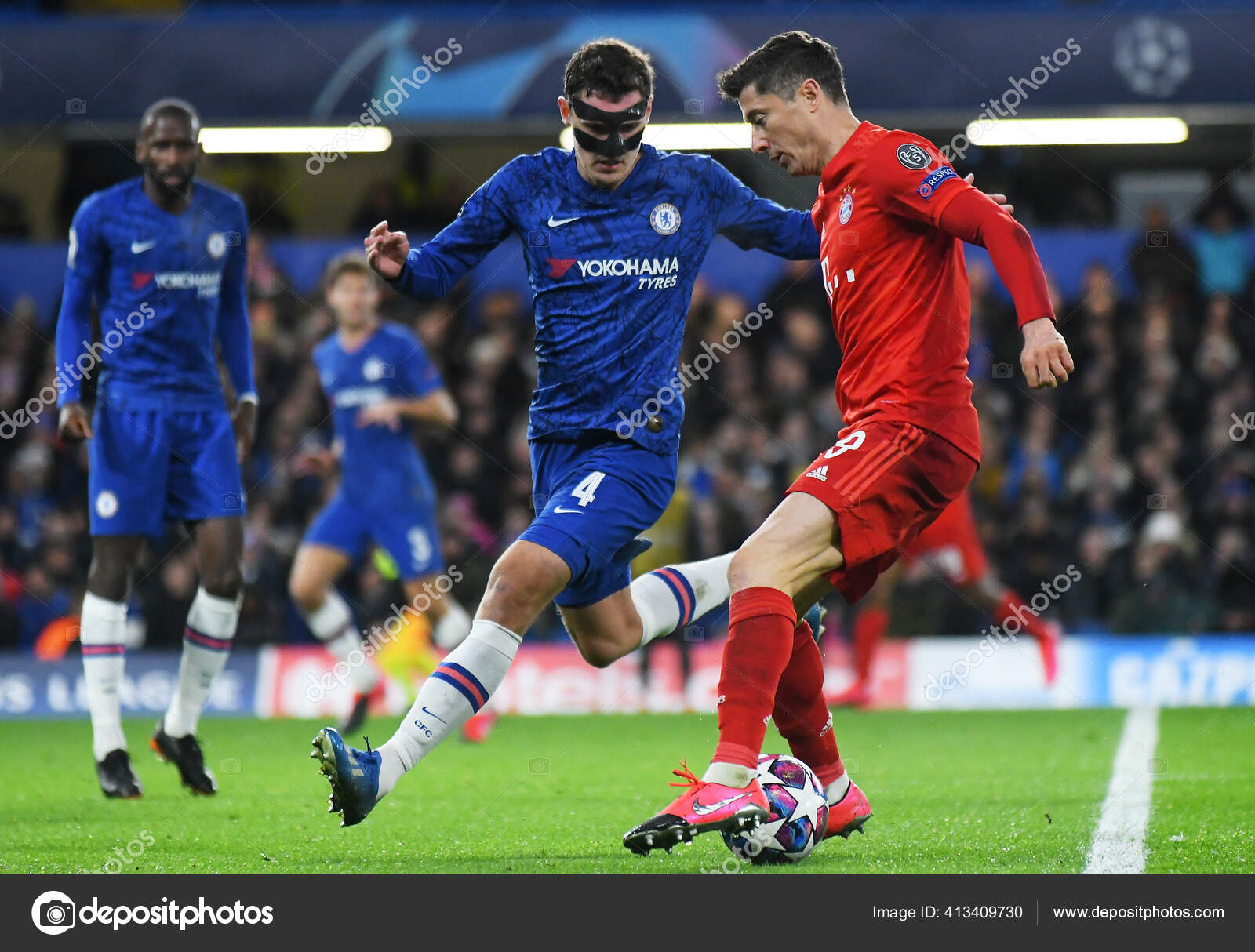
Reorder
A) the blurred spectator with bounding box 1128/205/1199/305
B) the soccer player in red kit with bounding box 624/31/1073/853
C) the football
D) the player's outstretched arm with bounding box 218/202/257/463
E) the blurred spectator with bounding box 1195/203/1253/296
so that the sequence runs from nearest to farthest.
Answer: the soccer player in red kit with bounding box 624/31/1073/853, the football, the player's outstretched arm with bounding box 218/202/257/463, the blurred spectator with bounding box 1128/205/1199/305, the blurred spectator with bounding box 1195/203/1253/296

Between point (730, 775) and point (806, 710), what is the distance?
2.57 feet

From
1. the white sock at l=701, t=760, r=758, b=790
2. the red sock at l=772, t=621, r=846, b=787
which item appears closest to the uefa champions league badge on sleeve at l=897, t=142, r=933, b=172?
the red sock at l=772, t=621, r=846, b=787

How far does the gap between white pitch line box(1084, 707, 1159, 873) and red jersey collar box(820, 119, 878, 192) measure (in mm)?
2014

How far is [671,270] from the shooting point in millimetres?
4902

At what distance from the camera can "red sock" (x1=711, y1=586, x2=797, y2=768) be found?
4.12m

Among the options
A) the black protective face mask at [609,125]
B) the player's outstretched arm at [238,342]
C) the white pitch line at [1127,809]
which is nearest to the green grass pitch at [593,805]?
the white pitch line at [1127,809]

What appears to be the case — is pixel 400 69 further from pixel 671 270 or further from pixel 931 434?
pixel 931 434

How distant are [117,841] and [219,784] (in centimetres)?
171

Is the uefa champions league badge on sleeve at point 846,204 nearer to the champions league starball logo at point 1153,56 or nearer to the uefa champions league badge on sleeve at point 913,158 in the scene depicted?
the uefa champions league badge on sleeve at point 913,158

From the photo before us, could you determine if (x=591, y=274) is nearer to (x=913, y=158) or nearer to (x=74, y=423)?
(x=913, y=158)

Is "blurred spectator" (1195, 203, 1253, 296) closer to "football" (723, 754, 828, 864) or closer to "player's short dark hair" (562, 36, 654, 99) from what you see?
"player's short dark hair" (562, 36, 654, 99)

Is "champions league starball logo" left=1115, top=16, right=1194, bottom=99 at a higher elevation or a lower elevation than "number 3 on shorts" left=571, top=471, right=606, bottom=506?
higher

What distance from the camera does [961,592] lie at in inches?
402
